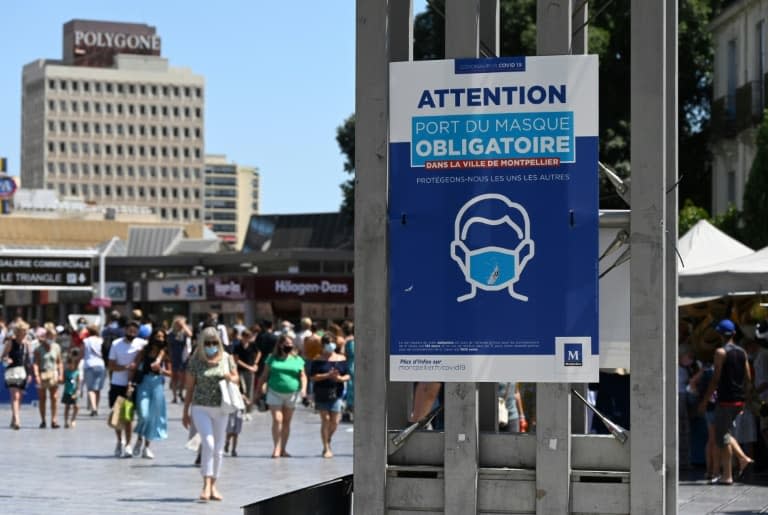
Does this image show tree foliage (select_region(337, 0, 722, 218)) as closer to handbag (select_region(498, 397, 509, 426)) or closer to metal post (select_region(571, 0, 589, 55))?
handbag (select_region(498, 397, 509, 426))

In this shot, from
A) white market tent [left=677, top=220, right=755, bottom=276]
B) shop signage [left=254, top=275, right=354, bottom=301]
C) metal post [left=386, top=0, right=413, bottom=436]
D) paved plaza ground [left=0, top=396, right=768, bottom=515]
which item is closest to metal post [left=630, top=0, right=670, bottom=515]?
metal post [left=386, top=0, right=413, bottom=436]

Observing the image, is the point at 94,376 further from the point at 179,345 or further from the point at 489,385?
the point at 489,385

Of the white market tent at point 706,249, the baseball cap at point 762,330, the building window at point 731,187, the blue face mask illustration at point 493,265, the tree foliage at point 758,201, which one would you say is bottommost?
the baseball cap at point 762,330

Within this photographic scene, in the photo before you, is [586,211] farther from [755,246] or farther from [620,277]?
[755,246]

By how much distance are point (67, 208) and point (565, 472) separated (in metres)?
147

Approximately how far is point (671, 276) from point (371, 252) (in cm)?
116

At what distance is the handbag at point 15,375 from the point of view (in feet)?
87.8

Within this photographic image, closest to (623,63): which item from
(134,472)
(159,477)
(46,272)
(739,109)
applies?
(739,109)

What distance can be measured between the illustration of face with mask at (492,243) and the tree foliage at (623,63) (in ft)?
119

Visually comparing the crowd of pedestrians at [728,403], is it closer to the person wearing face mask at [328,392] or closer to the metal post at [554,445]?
the person wearing face mask at [328,392]

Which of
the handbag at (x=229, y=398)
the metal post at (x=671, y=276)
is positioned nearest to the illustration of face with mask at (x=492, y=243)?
the metal post at (x=671, y=276)

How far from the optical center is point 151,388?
66.5 ft

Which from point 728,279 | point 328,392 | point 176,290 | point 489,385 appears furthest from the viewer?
point 176,290

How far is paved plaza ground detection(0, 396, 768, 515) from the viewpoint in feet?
48.0
